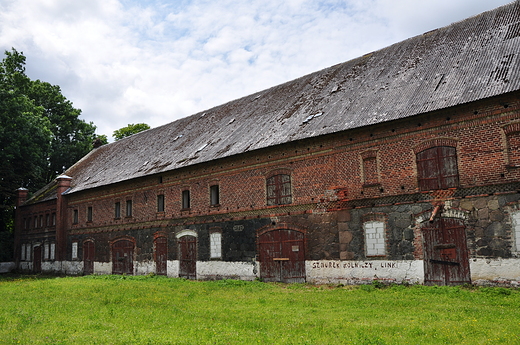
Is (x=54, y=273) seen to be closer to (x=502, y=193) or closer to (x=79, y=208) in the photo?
(x=79, y=208)

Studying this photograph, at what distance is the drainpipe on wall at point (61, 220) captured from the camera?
3216cm

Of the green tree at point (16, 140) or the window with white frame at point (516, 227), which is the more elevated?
the green tree at point (16, 140)

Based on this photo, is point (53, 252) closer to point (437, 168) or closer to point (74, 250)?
point (74, 250)

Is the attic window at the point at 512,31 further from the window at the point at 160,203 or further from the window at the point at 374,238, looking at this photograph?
the window at the point at 160,203

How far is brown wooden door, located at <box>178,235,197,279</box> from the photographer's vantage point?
2286 cm

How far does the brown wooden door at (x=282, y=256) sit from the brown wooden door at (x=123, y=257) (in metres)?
10.2

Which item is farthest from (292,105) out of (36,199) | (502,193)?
(36,199)

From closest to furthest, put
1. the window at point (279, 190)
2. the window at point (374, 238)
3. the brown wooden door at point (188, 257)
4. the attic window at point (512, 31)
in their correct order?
the window at point (374, 238), the attic window at point (512, 31), the window at point (279, 190), the brown wooden door at point (188, 257)

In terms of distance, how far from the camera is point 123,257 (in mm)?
27250

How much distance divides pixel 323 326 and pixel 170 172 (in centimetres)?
1659

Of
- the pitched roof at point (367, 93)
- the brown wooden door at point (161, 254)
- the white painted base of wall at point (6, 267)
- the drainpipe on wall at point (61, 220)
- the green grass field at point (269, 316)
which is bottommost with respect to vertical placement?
the green grass field at point (269, 316)

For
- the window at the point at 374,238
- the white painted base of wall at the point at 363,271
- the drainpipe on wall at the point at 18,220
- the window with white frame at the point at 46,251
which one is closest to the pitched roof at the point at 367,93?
the window at the point at 374,238

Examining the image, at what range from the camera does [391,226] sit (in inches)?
636

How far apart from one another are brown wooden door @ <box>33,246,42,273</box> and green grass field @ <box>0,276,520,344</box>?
1962cm
